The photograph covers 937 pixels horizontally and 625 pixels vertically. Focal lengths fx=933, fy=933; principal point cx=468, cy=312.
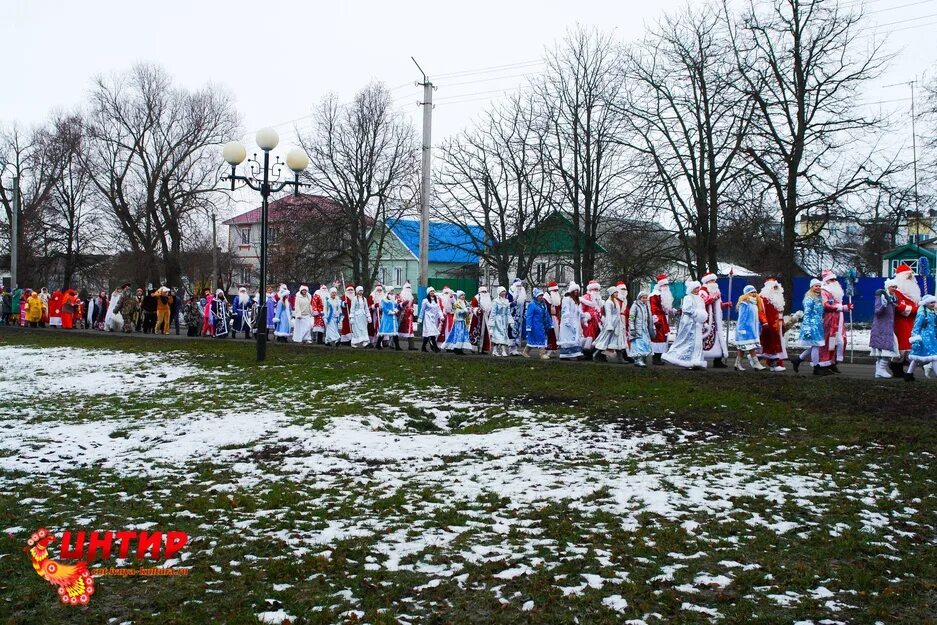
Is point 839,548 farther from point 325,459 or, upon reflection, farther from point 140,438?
point 140,438

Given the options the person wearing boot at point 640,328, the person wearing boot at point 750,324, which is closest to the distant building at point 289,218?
the person wearing boot at point 640,328

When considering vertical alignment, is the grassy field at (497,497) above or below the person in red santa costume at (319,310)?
below

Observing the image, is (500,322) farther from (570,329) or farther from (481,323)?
(570,329)

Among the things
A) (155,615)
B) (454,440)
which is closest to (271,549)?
(155,615)

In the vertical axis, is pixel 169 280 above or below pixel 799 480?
above

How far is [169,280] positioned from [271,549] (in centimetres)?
4927

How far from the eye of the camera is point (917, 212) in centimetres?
2697

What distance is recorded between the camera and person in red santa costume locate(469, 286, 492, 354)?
22312 mm

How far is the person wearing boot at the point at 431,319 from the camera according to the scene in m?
23.5

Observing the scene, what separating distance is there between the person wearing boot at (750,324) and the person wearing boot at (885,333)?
76.3 inches

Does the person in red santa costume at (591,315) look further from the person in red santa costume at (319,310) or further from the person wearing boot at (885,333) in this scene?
the person in red santa costume at (319,310)

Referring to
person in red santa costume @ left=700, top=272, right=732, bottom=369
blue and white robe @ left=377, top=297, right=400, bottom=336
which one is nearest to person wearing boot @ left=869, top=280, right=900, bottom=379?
person in red santa costume @ left=700, top=272, right=732, bottom=369

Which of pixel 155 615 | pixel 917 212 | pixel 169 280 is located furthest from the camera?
pixel 169 280

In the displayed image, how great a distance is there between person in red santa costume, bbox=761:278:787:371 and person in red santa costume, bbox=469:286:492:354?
23.5ft
